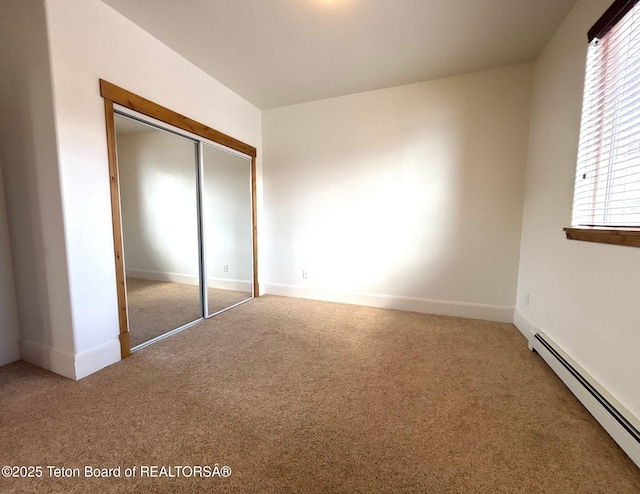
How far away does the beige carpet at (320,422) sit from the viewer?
1086 millimetres

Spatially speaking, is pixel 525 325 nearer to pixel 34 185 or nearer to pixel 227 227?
pixel 227 227

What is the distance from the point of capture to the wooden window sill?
49.3 inches

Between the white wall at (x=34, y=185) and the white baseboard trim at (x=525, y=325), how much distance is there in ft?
11.5

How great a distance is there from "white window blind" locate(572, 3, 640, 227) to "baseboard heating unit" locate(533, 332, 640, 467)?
2.93ft

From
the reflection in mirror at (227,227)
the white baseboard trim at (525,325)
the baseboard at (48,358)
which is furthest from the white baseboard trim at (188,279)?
the white baseboard trim at (525,325)

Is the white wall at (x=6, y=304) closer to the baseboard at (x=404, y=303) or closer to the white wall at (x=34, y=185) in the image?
the white wall at (x=34, y=185)

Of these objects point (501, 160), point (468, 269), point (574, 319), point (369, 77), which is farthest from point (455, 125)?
point (574, 319)

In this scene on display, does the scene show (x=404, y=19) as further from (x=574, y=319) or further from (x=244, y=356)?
(x=244, y=356)

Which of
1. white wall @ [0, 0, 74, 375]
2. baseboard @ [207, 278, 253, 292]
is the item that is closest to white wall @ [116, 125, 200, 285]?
baseboard @ [207, 278, 253, 292]

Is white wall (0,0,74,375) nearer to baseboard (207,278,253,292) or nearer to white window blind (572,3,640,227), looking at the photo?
baseboard (207,278,253,292)

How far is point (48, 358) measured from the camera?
189 cm

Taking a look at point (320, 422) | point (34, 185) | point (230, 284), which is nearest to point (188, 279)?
point (230, 284)

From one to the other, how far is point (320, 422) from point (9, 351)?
96.4 inches

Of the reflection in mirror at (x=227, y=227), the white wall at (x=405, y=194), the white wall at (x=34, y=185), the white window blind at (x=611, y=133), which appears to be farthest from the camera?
the reflection in mirror at (x=227, y=227)
